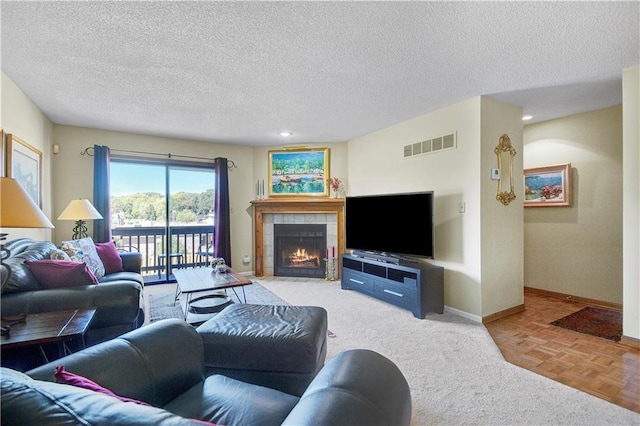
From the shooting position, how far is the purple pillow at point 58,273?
85.3 inches

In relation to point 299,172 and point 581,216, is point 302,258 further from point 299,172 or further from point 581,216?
point 581,216

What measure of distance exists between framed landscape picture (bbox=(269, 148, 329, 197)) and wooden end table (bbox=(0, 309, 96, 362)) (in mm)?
3815

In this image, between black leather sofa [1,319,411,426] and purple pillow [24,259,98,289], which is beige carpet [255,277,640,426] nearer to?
black leather sofa [1,319,411,426]

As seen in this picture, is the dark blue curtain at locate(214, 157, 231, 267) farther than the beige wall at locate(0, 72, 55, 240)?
Yes

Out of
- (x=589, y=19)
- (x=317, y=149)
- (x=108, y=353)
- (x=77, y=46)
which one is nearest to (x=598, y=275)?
(x=589, y=19)

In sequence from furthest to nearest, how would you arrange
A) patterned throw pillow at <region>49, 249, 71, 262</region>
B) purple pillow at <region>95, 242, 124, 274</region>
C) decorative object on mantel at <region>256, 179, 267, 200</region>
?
decorative object on mantel at <region>256, 179, 267, 200</region>
purple pillow at <region>95, 242, 124, 274</region>
patterned throw pillow at <region>49, 249, 71, 262</region>

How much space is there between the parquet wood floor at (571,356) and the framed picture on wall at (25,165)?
4563 millimetres

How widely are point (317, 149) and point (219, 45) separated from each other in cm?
323

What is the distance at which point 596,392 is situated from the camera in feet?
6.46

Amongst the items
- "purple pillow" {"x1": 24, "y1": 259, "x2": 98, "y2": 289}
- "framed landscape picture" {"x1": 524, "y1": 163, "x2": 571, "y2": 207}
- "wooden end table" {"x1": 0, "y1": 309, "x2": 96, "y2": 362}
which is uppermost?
"framed landscape picture" {"x1": 524, "y1": 163, "x2": 571, "y2": 207}

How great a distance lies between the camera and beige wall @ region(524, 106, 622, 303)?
367 cm

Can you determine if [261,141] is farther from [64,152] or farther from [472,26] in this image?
[472,26]

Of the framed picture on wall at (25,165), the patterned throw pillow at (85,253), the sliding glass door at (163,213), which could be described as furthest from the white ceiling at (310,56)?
the patterned throw pillow at (85,253)

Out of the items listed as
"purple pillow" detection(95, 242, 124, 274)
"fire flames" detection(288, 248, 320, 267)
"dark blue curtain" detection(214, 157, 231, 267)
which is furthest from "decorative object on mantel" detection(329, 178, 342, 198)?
"purple pillow" detection(95, 242, 124, 274)
